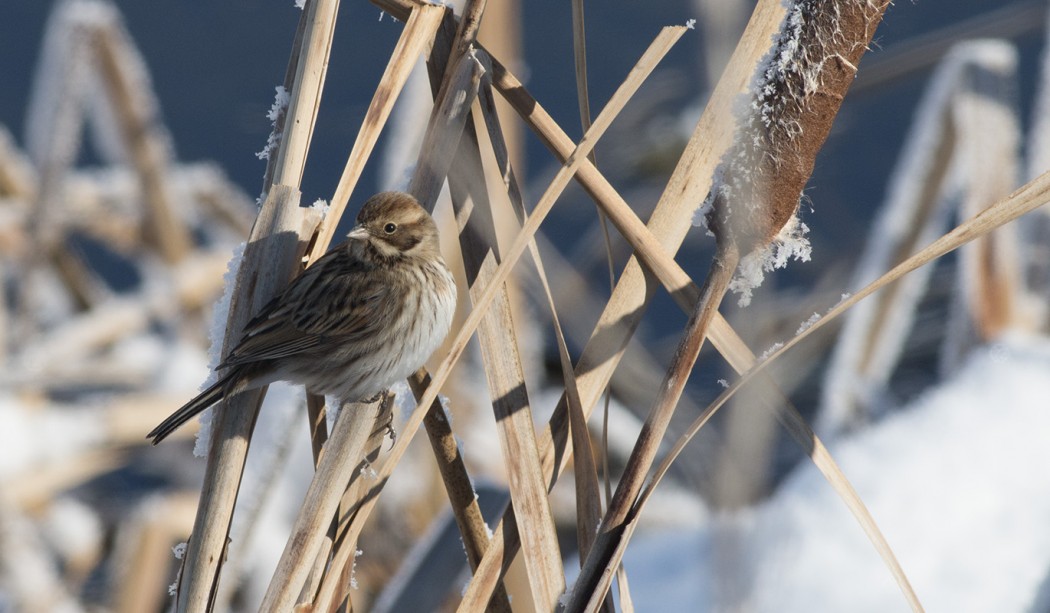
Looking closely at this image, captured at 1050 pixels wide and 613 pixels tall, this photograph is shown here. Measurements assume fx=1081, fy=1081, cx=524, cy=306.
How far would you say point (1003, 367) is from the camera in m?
2.58

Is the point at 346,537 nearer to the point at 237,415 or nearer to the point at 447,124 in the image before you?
the point at 237,415

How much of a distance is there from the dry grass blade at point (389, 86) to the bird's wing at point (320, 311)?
163 mm

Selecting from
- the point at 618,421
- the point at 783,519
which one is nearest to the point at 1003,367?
the point at 783,519

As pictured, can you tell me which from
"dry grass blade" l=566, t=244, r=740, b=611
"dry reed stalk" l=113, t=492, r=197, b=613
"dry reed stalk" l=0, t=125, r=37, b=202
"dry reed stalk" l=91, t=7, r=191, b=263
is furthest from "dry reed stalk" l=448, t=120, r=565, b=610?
"dry reed stalk" l=0, t=125, r=37, b=202

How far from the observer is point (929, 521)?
84.8 inches

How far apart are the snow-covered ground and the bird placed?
0.67m

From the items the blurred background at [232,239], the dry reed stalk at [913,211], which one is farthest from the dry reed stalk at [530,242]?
the dry reed stalk at [913,211]

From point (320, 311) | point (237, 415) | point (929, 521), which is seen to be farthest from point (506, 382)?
point (929, 521)

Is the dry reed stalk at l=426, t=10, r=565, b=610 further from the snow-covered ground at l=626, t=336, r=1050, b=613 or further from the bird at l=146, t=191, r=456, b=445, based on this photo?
the snow-covered ground at l=626, t=336, r=1050, b=613

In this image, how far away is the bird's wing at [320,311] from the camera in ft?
5.21

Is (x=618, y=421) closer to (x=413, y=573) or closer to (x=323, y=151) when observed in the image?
(x=323, y=151)

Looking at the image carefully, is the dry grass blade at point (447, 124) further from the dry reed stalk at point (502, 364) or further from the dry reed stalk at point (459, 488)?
the dry reed stalk at point (459, 488)

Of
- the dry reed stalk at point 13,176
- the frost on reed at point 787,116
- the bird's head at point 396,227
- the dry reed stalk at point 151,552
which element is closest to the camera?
the frost on reed at point 787,116

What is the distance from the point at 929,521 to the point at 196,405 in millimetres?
1427
